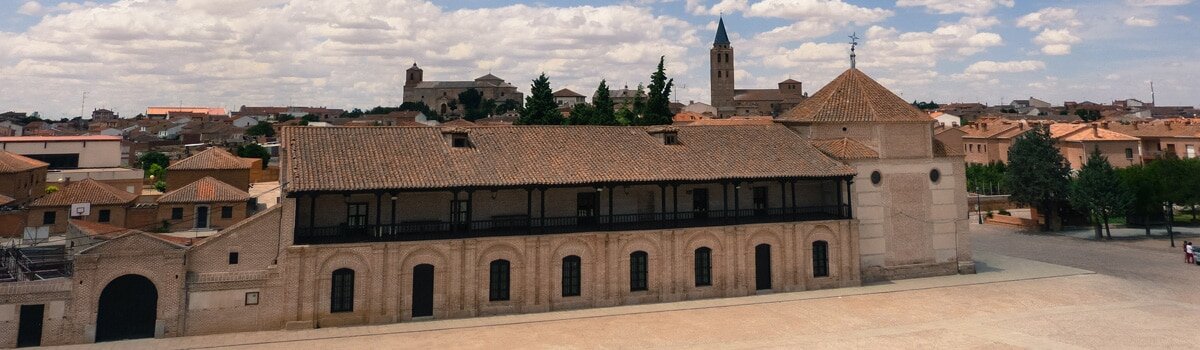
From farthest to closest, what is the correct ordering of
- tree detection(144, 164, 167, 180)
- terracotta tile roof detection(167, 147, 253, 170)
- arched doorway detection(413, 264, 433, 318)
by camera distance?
tree detection(144, 164, 167, 180)
terracotta tile roof detection(167, 147, 253, 170)
arched doorway detection(413, 264, 433, 318)

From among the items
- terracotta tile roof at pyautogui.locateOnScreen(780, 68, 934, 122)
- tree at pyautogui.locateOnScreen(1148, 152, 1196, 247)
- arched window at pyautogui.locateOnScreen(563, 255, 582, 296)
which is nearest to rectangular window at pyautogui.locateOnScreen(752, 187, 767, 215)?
terracotta tile roof at pyautogui.locateOnScreen(780, 68, 934, 122)

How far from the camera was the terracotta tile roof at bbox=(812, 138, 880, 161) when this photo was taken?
26891 millimetres

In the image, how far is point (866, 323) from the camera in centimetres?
2116

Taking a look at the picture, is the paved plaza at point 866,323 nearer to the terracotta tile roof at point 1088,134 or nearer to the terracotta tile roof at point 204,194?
the terracotta tile roof at point 204,194

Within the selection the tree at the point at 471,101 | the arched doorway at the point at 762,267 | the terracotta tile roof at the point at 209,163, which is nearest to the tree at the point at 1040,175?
the arched doorway at the point at 762,267

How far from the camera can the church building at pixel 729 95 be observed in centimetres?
12512

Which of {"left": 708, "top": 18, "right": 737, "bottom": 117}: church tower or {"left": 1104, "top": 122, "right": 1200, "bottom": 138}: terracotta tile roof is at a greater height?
{"left": 708, "top": 18, "right": 737, "bottom": 117}: church tower

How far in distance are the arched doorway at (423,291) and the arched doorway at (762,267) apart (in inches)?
488

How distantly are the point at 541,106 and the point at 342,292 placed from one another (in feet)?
110

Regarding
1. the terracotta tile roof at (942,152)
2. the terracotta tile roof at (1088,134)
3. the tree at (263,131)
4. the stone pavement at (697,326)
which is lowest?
the stone pavement at (697,326)

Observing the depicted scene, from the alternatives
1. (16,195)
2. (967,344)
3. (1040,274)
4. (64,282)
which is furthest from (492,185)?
(16,195)

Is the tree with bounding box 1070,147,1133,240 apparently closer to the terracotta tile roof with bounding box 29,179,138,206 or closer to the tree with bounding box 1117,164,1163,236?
the tree with bounding box 1117,164,1163,236

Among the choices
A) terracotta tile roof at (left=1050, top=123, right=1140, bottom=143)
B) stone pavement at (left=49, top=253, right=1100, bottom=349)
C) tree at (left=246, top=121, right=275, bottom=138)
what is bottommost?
stone pavement at (left=49, top=253, right=1100, bottom=349)

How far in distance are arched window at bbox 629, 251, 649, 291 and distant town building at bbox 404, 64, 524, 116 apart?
131596mm
